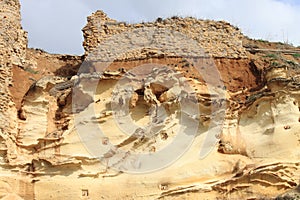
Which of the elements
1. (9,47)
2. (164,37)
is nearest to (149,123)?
(164,37)

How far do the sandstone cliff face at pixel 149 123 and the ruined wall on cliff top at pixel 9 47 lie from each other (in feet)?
0.16

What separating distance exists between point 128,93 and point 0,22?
590 cm

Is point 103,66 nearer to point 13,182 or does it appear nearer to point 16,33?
point 16,33

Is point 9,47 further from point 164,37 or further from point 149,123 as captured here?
point 149,123

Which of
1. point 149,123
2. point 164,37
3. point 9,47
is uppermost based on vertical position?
point 164,37

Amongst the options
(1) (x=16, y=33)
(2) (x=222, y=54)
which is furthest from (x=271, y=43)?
(1) (x=16, y=33)

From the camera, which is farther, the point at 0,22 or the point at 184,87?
the point at 0,22

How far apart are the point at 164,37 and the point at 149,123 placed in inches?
203

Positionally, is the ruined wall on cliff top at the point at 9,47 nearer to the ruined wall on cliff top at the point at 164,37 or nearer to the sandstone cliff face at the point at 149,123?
the sandstone cliff face at the point at 149,123

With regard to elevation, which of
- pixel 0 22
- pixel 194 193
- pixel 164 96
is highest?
pixel 0 22

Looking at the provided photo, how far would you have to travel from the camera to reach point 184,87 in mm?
25500

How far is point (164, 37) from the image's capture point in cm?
2939

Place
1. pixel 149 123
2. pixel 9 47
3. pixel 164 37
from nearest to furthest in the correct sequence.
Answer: pixel 149 123 < pixel 9 47 < pixel 164 37

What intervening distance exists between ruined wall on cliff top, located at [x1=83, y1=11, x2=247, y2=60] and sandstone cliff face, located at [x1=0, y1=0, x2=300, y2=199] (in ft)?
0.18
